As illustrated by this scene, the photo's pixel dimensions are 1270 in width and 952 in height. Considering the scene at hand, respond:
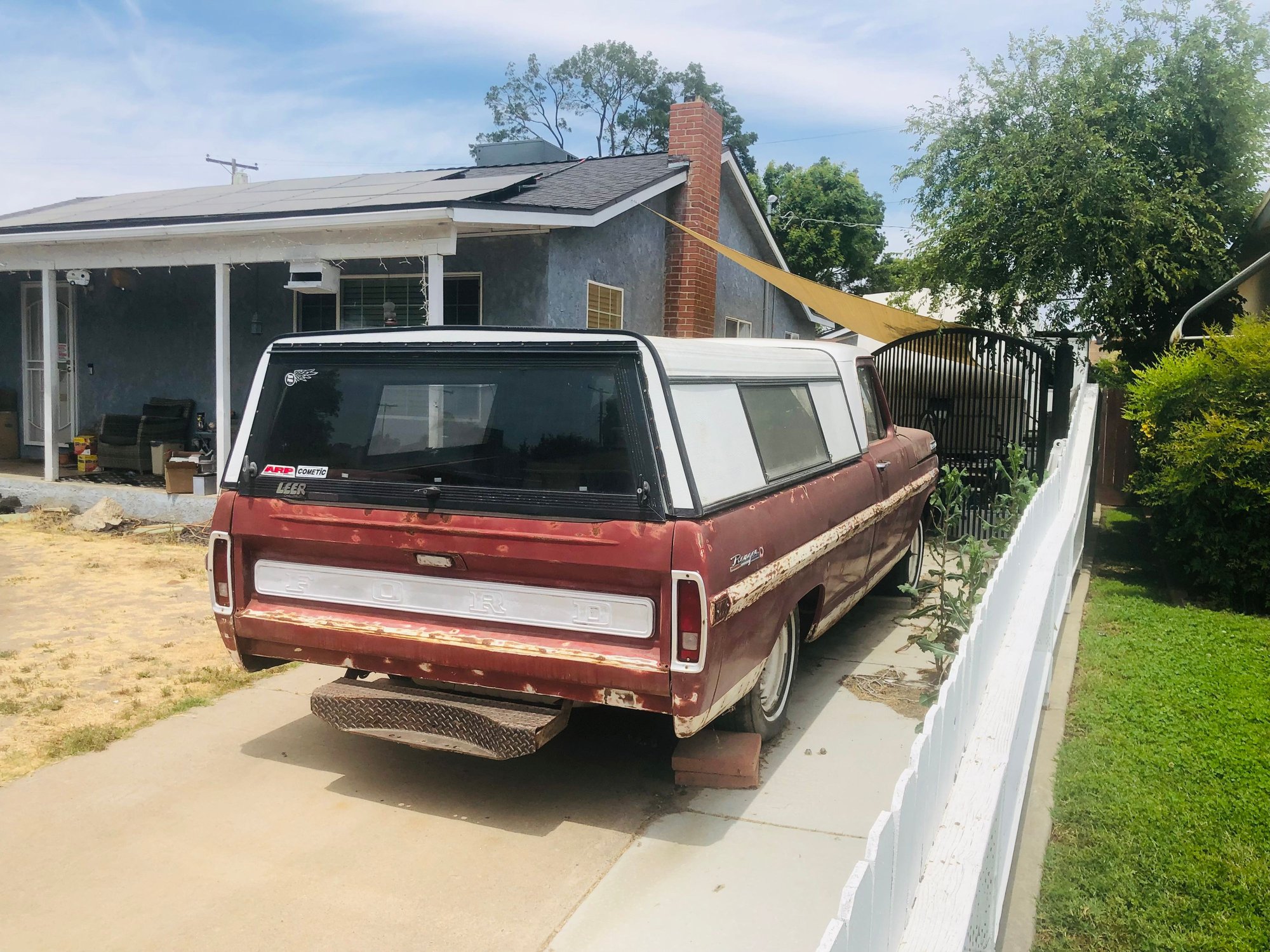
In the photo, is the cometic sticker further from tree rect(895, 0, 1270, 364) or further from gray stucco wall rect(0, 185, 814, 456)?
tree rect(895, 0, 1270, 364)

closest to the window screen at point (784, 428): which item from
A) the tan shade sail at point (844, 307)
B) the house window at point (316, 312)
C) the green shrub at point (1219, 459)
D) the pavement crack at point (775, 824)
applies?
the pavement crack at point (775, 824)

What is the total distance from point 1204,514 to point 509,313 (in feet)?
21.5

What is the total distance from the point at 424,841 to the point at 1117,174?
10.6 metres

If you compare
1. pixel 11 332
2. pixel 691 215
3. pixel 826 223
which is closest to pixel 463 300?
pixel 691 215

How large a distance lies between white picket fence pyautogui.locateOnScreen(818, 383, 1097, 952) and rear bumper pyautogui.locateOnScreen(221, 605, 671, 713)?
1.26 metres

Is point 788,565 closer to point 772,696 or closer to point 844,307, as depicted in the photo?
point 772,696

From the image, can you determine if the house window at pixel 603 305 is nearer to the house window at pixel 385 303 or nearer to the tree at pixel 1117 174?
the house window at pixel 385 303

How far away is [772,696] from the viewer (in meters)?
5.03

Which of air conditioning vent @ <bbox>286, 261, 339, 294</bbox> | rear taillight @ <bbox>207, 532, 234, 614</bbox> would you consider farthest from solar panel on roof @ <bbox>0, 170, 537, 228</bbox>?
rear taillight @ <bbox>207, 532, 234, 614</bbox>

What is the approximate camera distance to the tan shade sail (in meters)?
12.2

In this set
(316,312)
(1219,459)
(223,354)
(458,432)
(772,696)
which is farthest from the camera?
(316,312)

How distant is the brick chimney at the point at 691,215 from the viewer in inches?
501

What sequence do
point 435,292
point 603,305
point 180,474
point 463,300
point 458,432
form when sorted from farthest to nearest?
point 603,305 → point 180,474 → point 463,300 → point 435,292 → point 458,432

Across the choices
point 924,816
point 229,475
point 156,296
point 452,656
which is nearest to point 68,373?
point 156,296
